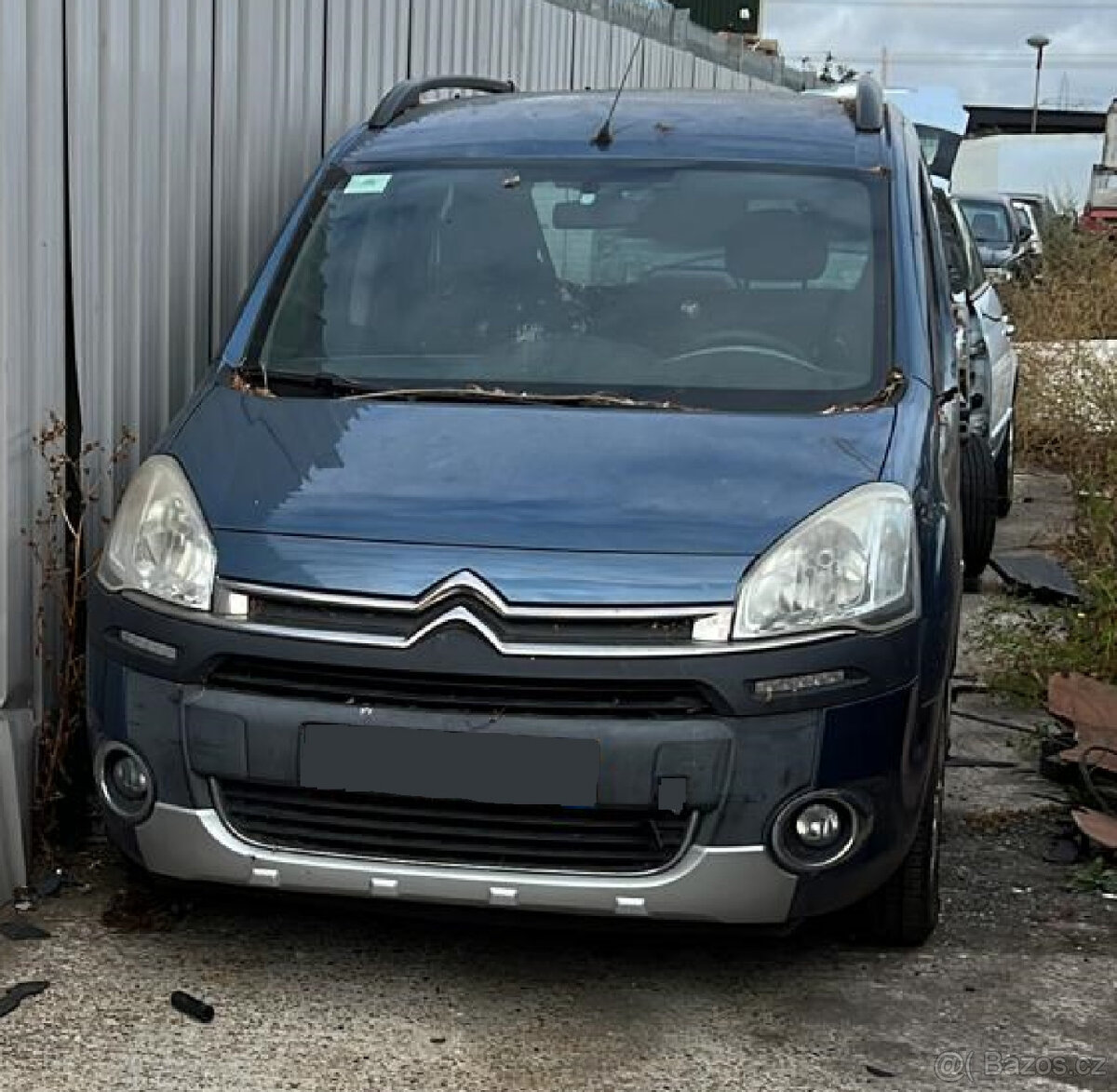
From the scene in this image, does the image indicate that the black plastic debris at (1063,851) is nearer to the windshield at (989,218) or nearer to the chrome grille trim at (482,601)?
the chrome grille trim at (482,601)

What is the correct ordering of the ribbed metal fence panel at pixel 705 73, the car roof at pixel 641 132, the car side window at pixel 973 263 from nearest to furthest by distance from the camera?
the car roof at pixel 641 132, the car side window at pixel 973 263, the ribbed metal fence panel at pixel 705 73

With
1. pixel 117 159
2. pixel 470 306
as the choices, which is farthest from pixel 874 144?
pixel 117 159

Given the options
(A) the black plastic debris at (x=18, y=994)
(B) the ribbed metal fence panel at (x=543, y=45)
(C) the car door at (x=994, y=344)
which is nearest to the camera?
(A) the black plastic debris at (x=18, y=994)

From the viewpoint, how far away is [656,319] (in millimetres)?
4539

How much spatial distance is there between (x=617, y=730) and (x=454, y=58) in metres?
4.58

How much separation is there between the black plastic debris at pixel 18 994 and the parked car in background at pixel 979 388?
14.2 feet

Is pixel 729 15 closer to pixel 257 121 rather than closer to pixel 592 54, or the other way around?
pixel 592 54

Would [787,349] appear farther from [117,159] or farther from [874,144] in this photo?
[117,159]

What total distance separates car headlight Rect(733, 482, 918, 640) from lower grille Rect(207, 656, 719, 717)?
19 centimetres

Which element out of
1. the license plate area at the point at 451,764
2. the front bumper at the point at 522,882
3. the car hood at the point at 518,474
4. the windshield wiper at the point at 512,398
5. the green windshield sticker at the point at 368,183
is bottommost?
the front bumper at the point at 522,882

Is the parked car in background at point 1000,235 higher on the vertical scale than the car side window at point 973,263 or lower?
lower

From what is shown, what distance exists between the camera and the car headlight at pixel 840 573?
139 inches

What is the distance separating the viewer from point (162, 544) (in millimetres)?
3826

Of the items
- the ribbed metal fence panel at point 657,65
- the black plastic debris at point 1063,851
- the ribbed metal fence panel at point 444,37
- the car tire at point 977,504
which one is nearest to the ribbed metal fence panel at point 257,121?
the ribbed metal fence panel at point 444,37
